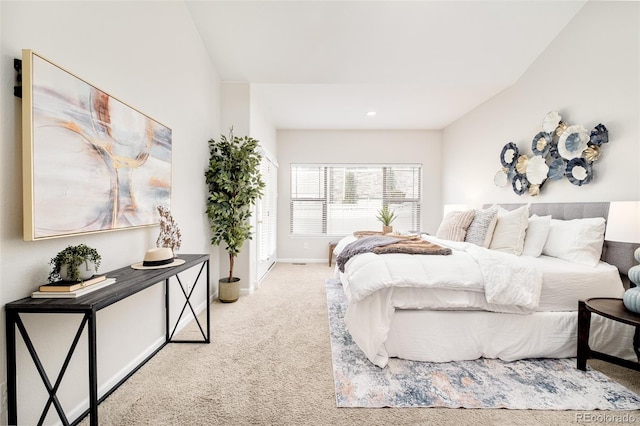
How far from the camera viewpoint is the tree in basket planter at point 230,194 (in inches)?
123

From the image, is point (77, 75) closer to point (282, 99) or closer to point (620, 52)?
point (282, 99)

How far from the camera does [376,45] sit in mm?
2980

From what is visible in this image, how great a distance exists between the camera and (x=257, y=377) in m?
Answer: 1.84

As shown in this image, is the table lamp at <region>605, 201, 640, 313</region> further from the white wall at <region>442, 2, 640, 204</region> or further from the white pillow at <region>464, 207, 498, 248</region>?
the white pillow at <region>464, 207, 498, 248</region>

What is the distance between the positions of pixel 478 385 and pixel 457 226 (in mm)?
1798

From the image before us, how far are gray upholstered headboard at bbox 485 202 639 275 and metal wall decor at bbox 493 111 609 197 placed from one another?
0.70ft

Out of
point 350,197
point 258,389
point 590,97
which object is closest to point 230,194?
point 258,389

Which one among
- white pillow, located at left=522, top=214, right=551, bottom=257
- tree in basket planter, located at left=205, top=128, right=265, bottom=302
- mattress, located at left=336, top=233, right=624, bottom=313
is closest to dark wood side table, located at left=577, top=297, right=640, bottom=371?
mattress, located at left=336, top=233, right=624, bottom=313

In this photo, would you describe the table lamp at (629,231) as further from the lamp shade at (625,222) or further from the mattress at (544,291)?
the mattress at (544,291)

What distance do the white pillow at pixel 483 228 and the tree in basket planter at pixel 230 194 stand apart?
8.19 feet

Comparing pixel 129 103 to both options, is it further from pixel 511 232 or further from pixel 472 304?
pixel 511 232

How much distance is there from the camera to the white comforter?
194 cm

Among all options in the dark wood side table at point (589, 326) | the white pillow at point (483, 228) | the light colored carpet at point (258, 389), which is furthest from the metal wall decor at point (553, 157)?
the light colored carpet at point (258, 389)

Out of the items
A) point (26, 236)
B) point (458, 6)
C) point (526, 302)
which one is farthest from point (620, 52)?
point (26, 236)
